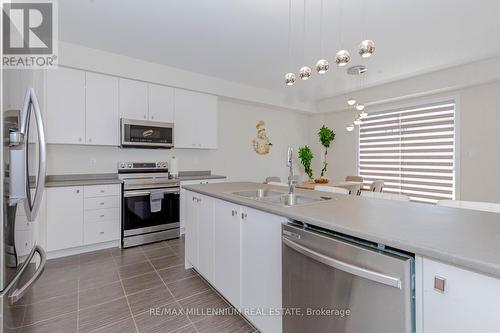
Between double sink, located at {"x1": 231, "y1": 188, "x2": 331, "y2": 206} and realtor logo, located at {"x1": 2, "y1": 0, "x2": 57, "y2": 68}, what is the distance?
151 centimetres

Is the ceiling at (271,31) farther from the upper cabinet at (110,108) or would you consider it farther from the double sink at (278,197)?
the double sink at (278,197)

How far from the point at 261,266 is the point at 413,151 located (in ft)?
14.3

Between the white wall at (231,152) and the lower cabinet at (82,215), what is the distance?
0.65 meters

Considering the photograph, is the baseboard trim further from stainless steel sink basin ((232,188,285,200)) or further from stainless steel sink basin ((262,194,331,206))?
stainless steel sink basin ((262,194,331,206))

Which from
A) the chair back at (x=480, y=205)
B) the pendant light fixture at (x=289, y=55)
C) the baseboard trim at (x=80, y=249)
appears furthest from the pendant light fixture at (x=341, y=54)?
the baseboard trim at (x=80, y=249)

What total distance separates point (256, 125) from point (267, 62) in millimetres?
1884

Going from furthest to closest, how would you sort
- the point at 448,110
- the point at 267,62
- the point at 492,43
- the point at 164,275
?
the point at 448,110 < the point at 267,62 < the point at 492,43 < the point at 164,275

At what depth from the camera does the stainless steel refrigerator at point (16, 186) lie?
98cm

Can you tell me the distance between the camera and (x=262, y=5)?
2357 mm

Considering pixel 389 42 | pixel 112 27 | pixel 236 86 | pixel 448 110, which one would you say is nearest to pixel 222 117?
pixel 236 86

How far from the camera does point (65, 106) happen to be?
310cm

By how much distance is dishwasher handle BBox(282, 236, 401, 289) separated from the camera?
0.91 metres

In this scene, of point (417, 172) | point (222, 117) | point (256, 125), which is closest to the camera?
point (417, 172)

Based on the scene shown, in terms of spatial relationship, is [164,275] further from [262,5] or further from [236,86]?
[236,86]
